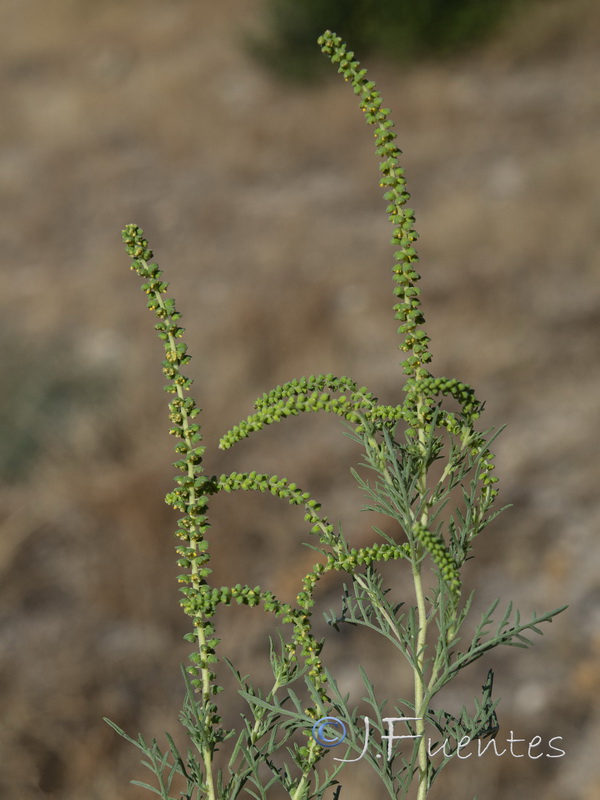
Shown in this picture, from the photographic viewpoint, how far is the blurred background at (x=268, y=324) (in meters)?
3.88

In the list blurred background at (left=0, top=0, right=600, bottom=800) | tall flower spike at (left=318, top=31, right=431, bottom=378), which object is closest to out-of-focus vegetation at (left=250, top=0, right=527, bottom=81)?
blurred background at (left=0, top=0, right=600, bottom=800)

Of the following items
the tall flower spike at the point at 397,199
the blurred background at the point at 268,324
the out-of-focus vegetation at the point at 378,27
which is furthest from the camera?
the out-of-focus vegetation at the point at 378,27

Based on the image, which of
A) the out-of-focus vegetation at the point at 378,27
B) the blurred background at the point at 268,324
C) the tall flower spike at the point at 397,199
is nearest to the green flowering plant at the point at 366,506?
the tall flower spike at the point at 397,199

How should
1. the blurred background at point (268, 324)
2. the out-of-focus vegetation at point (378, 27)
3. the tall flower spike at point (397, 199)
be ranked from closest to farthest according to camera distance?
the tall flower spike at point (397, 199), the blurred background at point (268, 324), the out-of-focus vegetation at point (378, 27)

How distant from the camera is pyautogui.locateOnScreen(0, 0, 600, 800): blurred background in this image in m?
3.88

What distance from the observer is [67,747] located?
3402 mm

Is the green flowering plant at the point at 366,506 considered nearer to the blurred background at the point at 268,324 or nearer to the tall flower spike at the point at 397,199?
the tall flower spike at the point at 397,199

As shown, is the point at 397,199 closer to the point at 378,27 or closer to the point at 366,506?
the point at 366,506

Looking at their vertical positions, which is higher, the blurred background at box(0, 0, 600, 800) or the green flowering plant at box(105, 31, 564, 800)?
the blurred background at box(0, 0, 600, 800)

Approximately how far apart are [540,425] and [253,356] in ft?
6.88

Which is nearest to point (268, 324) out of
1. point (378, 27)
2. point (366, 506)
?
point (366, 506)

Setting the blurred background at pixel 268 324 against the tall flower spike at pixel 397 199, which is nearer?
the tall flower spike at pixel 397 199

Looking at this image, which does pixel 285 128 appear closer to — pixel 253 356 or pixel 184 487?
pixel 253 356

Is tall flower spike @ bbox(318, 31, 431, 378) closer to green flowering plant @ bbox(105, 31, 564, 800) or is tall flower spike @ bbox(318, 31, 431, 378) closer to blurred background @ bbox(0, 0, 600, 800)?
green flowering plant @ bbox(105, 31, 564, 800)
